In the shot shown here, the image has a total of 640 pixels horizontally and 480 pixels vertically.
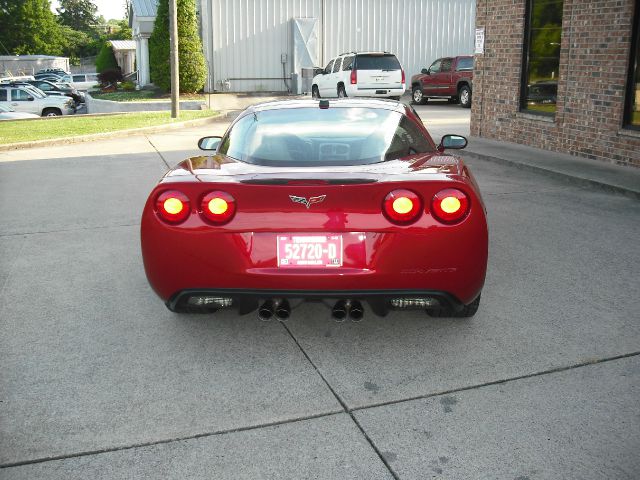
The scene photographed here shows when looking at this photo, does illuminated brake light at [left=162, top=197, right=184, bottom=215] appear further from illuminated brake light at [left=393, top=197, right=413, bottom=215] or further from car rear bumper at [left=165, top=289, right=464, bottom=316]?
illuminated brake light at [left=393, top=197, right=413, bottom=215]

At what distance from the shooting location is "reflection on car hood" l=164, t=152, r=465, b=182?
12.8 feet

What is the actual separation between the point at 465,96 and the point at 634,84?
14503 mm

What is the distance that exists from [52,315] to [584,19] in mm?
9538

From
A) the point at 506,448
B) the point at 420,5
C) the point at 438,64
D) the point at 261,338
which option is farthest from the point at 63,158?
the point at 420,5

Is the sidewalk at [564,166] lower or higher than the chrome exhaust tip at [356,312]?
higher

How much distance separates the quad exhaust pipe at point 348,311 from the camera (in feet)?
13.4

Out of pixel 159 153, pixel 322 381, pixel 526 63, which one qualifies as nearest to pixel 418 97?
pixel 526 63

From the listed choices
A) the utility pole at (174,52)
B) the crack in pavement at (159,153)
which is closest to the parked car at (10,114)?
the utility pole at (174,52)

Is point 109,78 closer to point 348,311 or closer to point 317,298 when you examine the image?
point 348,311

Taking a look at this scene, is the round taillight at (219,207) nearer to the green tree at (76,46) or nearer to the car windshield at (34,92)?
the car windshield at (34,92)

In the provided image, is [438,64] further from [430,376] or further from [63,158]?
[430,376]

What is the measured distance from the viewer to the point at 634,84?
10438 millimetres

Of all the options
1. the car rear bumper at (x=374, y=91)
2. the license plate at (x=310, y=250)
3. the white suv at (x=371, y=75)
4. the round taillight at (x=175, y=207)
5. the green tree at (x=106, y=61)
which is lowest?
the license plate at (x=310, y=250)

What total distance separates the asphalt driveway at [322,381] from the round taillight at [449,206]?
82 cm
